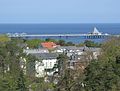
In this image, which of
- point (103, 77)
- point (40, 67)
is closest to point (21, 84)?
point (103, 77)

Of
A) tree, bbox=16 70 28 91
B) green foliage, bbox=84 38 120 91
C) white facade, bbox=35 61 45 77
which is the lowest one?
white facade, bbox=35 61 45 77

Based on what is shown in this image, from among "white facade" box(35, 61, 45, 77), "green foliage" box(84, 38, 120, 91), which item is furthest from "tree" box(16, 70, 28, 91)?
"white facade" box(35, 61, 45, 77)

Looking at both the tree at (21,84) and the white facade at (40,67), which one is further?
the white facade at (40,67)

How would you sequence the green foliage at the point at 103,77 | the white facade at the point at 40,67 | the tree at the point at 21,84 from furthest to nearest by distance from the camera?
the white facade at the point at 40,67, the tree at the point at 21,84, the green foliage at the point at 103,77

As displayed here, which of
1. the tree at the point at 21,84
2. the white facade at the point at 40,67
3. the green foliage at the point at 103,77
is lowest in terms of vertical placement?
the white facade at the point at 40,67

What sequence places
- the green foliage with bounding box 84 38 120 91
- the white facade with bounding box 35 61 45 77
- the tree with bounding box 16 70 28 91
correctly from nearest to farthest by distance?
1. the green foliage with bounding box 84 38 120 91
2. the tree with bounding box 16 70 28 91
3. the white facade with bounding box 35 61 45 77

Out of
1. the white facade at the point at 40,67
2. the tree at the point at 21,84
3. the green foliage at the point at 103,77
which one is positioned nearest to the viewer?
the green foliage at the point at 103,77

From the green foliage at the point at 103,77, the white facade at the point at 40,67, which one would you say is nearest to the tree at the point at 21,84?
the green foliage at the point at 103,77

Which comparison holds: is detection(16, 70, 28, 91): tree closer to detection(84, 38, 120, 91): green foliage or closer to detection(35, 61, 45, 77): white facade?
detection(84, 38, 120, 91): green foliage

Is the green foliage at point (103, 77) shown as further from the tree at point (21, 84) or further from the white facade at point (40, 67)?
the white facade at point (40, 67)

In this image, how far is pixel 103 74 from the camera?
1902 centimetres

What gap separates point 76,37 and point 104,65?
8617 cm

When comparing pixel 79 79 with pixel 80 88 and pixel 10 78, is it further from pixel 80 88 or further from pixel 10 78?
pixel 10 78

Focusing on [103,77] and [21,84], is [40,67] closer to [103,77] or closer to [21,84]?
[21,84]
